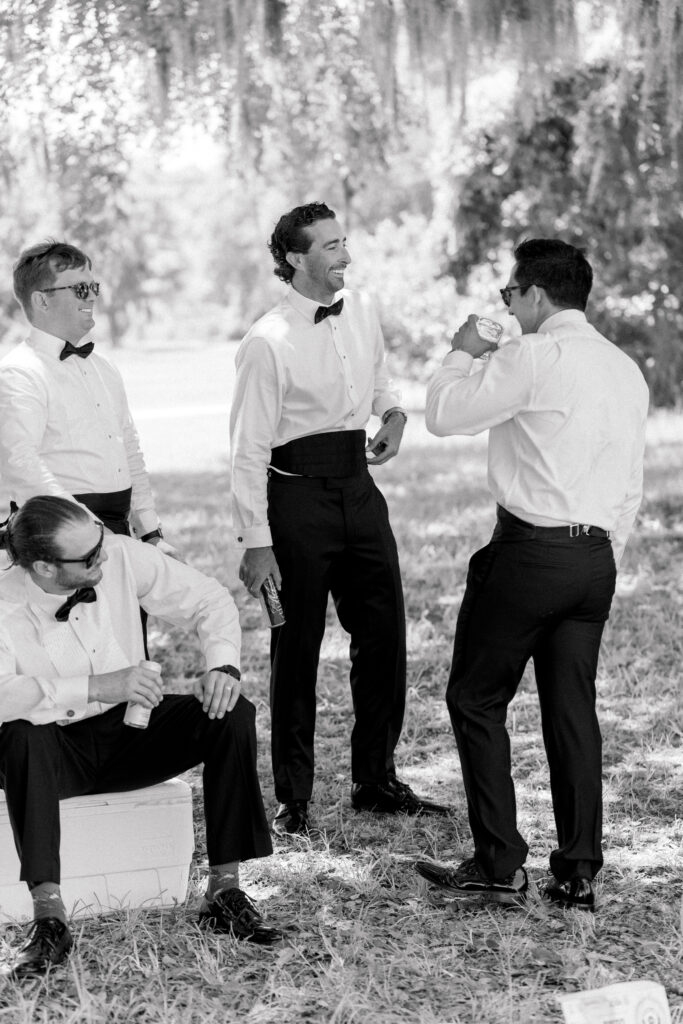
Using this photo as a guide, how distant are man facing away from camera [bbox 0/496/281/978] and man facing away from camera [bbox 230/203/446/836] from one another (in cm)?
56

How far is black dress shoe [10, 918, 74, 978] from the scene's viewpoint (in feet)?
9.82

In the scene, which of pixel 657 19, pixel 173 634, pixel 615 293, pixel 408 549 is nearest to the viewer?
pixel 657 19

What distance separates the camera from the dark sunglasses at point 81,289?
4.03 meters

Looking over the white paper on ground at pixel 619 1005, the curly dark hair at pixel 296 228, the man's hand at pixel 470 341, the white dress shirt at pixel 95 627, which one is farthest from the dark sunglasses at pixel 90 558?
the white paper on ground at pixel 619 1005

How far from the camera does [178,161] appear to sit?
872cm

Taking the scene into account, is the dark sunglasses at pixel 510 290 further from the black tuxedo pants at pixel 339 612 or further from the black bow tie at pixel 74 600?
the black bow tie at pixel 74 600

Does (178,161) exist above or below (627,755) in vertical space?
above

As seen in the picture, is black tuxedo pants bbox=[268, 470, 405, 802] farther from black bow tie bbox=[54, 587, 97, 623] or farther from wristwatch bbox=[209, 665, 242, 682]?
black bow tie bbox=[54, 587, 97, 623]

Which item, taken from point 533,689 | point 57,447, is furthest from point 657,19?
point 57,447

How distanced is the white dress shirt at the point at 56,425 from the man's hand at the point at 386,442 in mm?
840

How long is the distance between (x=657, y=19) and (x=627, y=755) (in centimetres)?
355

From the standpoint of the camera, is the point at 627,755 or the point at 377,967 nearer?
the point at 377,967

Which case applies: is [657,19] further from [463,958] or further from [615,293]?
[615,293]

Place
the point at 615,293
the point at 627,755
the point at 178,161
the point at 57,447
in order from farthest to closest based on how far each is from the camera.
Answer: the point at 615,293
the point at 178,161
the point at 627,755
the point at 57,447
